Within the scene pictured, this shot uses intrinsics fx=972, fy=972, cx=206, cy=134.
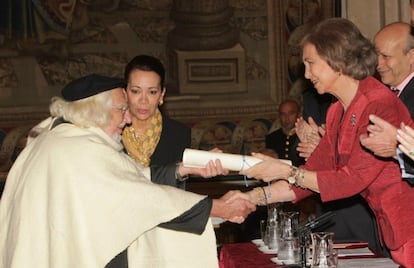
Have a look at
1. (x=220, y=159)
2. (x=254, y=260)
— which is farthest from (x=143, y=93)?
(x=254, y=260)

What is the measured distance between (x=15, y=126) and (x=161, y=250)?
4.39 meters

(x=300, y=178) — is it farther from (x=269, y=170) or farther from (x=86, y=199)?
(x=86, y=199)

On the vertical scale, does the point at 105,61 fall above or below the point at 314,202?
above

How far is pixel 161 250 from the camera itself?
4.88 m

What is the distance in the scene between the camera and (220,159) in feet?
17.4

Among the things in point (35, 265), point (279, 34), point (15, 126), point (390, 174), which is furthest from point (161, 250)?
point (279, 34)

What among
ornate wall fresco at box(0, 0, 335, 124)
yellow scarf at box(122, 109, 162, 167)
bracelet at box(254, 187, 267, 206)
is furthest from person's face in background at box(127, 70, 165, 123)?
ornate wall fresco at box(0, 0, 335, 124)

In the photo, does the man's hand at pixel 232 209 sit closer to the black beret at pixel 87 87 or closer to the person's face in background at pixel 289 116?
the black beret at pixel 87 87

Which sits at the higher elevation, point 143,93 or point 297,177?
point 143,93

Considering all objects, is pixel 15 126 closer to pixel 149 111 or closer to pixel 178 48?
pixel 178 48

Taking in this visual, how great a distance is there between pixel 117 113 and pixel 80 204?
1.67 ft

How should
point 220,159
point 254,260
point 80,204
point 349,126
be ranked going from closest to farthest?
point 80,204
point 349,126
point 254,260
point 220,159

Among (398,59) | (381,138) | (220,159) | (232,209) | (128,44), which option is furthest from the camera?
(128,44)

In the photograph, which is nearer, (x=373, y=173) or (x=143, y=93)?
(x=373, y=173)
